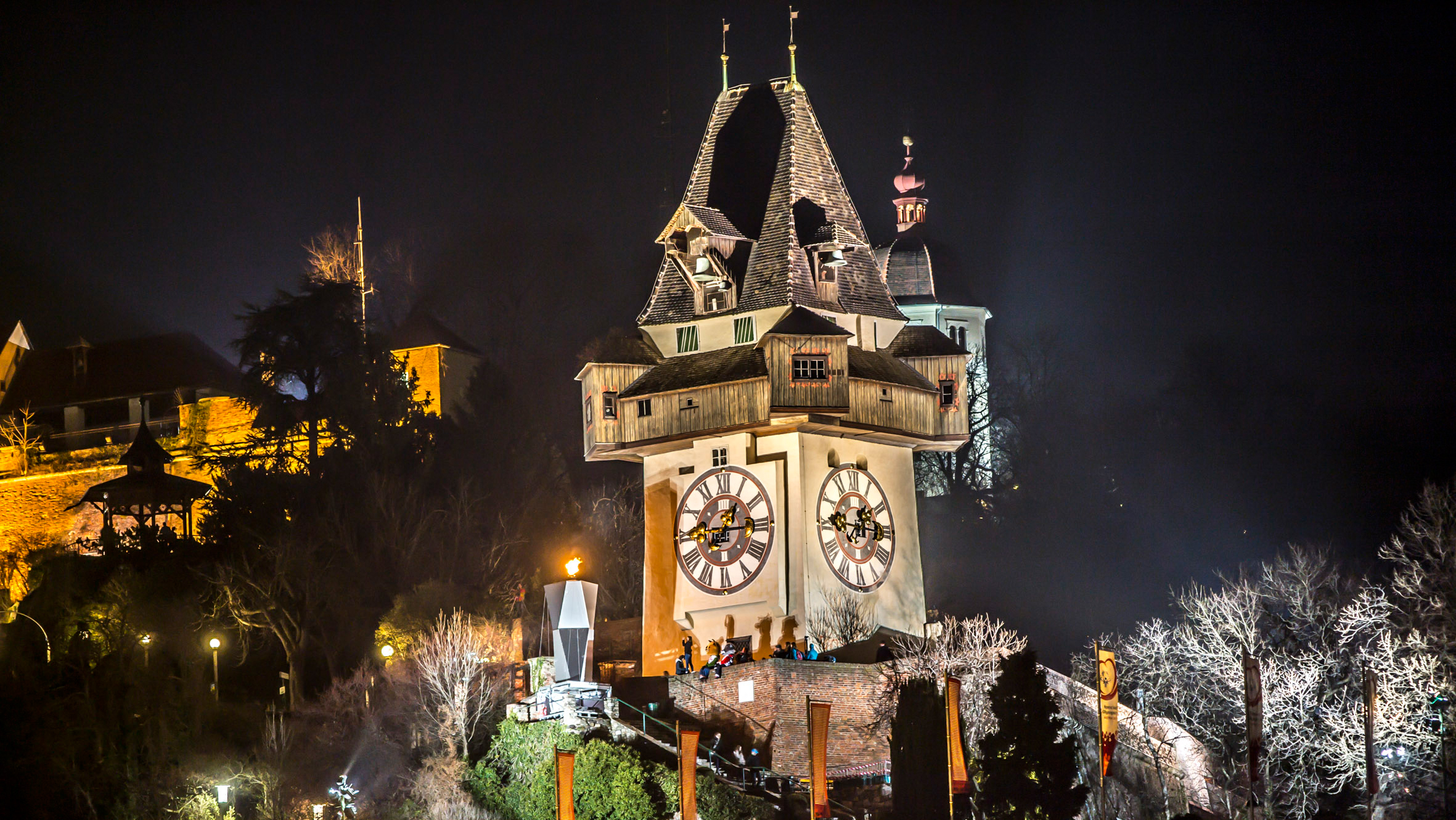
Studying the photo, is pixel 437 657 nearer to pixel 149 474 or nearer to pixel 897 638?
pixel 897 638

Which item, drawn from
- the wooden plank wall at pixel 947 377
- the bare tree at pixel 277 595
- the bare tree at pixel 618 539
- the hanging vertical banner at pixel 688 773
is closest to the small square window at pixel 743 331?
the wooden plank wall at pixel 947 377

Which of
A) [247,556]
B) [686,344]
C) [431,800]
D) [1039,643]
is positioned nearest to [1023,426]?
[1039,643]

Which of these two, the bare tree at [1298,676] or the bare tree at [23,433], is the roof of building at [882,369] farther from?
the bare tree at [23,433]

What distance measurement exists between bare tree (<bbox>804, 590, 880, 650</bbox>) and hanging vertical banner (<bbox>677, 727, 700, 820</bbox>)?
8.37 meters

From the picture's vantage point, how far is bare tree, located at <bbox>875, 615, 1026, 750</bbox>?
34062mm

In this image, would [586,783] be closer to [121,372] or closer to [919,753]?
[919,753]

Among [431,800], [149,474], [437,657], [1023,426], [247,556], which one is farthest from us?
[1023,426]

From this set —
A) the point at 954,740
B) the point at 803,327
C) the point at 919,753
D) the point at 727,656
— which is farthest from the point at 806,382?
the point at 919,753

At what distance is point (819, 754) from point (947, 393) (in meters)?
14.0

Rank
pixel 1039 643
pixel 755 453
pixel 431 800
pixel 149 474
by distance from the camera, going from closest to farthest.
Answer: pixel 431 800 < pixel 755 453 < pixel 1039 643 < pixel 149 474

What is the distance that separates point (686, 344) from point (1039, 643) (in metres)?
13.9

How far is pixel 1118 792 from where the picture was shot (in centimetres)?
3478

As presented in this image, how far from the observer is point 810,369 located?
38812 mm

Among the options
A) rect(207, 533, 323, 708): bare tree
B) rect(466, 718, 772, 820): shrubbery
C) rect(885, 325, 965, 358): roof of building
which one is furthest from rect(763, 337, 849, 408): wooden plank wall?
rect(207, 533, 323, 708): bare tree
